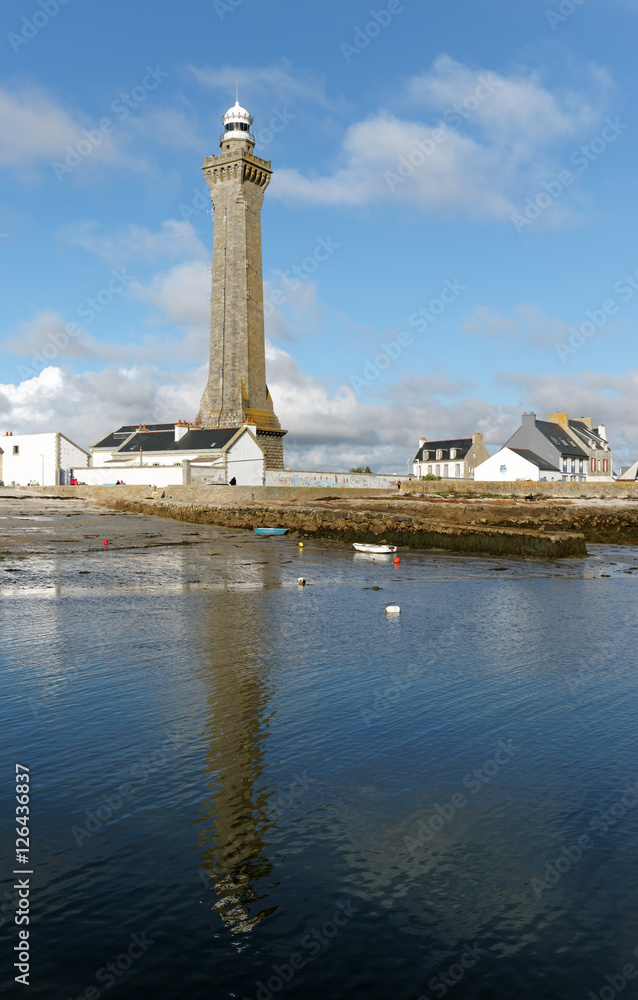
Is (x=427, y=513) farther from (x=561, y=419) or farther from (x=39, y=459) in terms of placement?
(x=561, y=419)

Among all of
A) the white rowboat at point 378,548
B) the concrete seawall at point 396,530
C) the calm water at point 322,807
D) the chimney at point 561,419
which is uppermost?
the chimney at point 561,419

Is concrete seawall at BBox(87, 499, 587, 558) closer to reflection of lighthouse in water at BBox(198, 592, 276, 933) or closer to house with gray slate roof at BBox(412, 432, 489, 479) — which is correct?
reflection of lighthouse in water at BBox(198, 592, 276, 933)

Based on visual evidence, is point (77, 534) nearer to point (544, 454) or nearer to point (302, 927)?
point (302, 927)

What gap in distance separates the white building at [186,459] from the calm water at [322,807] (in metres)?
51.3

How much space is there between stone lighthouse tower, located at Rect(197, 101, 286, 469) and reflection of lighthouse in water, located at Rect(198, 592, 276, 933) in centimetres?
6622

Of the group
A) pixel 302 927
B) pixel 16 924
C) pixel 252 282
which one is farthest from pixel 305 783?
pixel 252 282

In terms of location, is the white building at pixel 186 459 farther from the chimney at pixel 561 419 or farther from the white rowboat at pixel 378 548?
the chimney at pixel 561 419

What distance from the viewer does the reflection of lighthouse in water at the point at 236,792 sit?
5207 millimetres

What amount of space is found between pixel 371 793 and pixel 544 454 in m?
86.4

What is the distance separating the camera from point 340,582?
23.0 meters

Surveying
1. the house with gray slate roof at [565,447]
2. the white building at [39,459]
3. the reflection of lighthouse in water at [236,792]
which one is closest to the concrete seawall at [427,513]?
the white building at [39,459]

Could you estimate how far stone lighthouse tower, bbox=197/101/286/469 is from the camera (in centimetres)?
7731

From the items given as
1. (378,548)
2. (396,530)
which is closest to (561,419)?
(396,530)

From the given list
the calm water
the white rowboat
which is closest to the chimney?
the white rowboat
